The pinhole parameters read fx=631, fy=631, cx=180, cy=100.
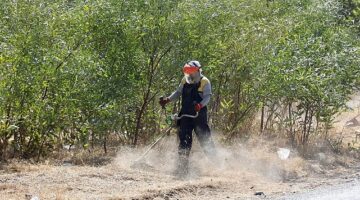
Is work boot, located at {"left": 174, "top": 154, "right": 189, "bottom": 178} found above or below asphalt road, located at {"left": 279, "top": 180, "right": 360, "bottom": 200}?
above

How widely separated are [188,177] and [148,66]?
2649 mm

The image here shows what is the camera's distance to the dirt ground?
27.4 feet

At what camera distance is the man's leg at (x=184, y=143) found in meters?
10.3

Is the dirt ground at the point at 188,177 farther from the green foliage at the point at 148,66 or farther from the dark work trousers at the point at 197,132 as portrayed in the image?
the green foliage at the point at 148,66

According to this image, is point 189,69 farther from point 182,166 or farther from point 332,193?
point 332,193

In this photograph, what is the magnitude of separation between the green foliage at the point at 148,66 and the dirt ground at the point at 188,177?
0.68 m

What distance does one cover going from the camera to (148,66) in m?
11.7

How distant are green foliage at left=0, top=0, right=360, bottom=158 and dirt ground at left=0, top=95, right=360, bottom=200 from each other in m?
0.68

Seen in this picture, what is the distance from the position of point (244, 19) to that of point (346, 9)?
25.3 ft

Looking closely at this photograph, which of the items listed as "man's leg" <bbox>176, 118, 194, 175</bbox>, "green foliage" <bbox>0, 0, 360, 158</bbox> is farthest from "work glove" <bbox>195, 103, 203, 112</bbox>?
"green foliage" <bbox>0, 0, 360, 158</bbox>

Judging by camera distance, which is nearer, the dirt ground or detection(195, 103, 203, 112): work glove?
the dirt ground

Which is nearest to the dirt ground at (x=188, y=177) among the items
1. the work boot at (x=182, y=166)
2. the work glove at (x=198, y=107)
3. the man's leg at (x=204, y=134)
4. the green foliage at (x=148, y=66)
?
the work boot at (x=182, y=166)

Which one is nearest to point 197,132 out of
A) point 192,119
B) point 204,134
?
point 204,134

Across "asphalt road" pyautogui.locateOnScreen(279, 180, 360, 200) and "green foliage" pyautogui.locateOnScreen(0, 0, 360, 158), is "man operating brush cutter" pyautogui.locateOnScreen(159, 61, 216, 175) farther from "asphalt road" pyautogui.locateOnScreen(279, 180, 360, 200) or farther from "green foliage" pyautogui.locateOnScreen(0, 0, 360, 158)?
"asphalt road" pyautogui.locateOnScreen(279, 180, 360, 200)
